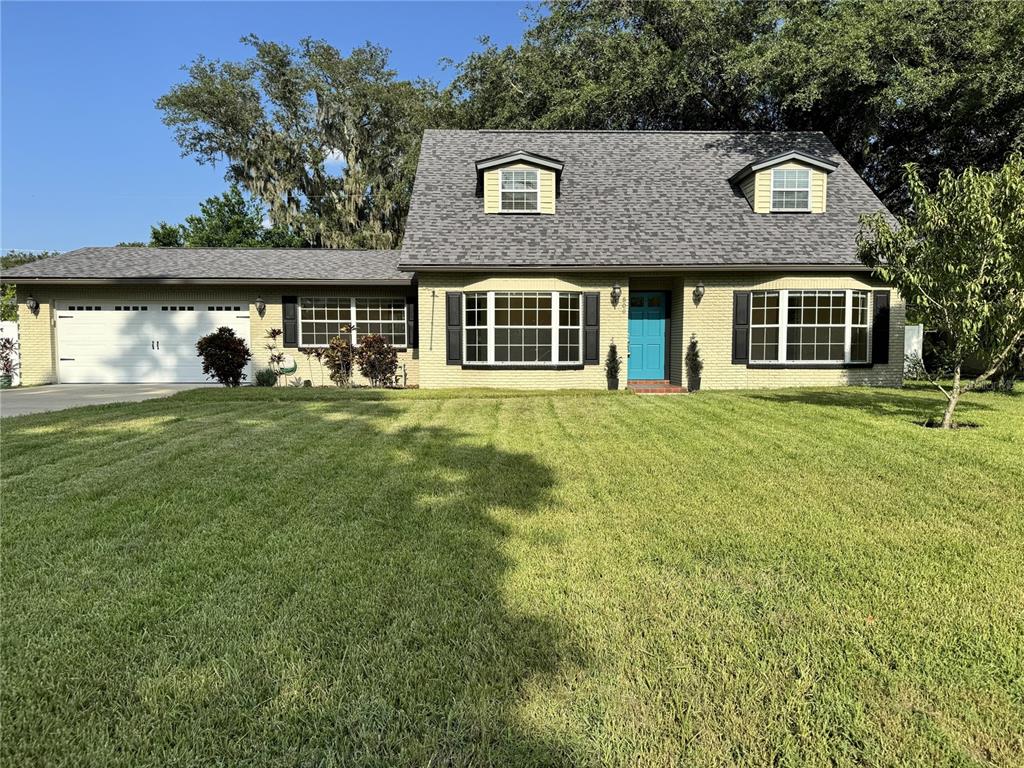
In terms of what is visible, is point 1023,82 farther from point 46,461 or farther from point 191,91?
point 191,91

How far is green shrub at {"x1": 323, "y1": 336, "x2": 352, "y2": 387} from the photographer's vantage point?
1368 centimetres

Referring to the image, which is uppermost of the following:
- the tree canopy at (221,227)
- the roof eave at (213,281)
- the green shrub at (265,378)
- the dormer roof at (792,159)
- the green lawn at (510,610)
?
the tree canopy at (221,227)

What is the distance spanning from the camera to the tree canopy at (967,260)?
6605mm

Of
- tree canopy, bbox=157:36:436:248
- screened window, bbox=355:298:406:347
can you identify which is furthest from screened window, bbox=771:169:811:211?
tree canopy, bbox=157:36:436:248

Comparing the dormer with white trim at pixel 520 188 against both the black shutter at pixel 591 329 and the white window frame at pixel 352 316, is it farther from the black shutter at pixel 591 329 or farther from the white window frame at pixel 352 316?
the white window frame at pixel 352 316

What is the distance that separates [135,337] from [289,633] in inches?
587

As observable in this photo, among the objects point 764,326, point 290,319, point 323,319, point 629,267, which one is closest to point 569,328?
point 629,267

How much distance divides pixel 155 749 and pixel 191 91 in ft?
97.8

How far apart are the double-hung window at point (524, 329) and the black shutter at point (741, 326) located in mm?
3398

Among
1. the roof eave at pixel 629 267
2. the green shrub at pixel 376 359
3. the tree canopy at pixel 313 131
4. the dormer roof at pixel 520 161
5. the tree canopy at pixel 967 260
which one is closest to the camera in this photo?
the tree canopy at pixel 967 260

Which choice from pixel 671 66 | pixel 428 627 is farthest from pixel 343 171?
pixel 428 627

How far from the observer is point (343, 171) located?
88.9 ft

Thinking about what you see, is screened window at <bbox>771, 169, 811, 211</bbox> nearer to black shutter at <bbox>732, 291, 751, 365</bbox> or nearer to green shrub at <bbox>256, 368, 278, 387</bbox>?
black shutter at <bbox>732, 291, 751, 365</bbox>

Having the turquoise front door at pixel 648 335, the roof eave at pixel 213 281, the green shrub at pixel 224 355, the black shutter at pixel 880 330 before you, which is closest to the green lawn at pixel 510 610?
the green shrub at pixel 224 355
